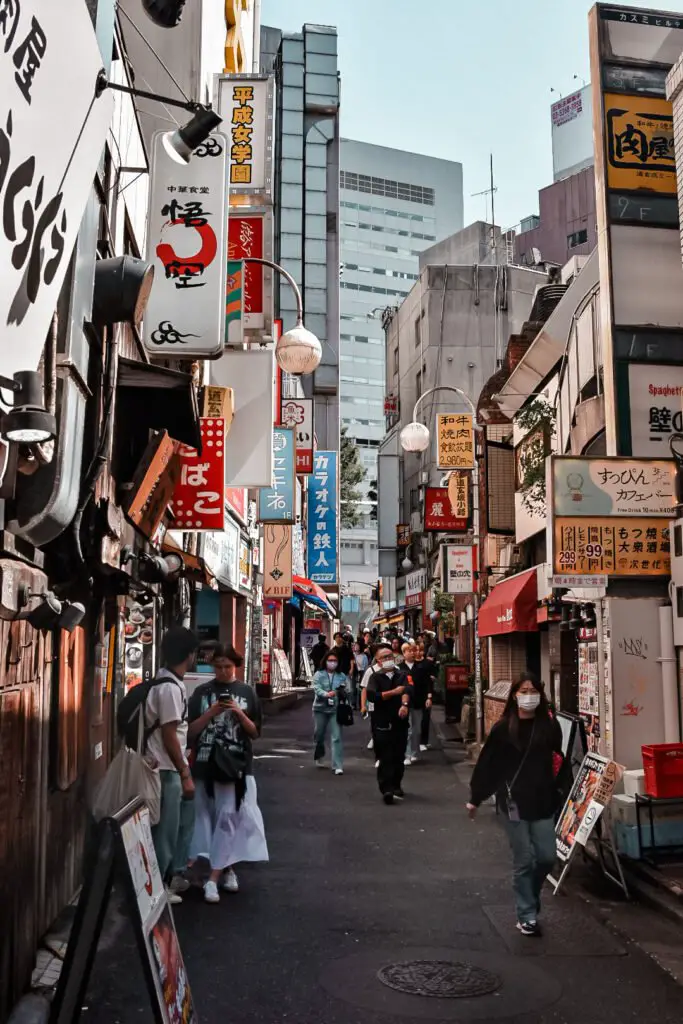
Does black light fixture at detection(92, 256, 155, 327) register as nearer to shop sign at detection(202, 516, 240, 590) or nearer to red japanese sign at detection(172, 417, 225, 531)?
red japanese sign at detection(172, 417, 225, 531)

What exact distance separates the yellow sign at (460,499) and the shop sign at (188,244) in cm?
1609

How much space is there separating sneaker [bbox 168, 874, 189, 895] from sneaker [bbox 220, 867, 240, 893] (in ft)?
1.08

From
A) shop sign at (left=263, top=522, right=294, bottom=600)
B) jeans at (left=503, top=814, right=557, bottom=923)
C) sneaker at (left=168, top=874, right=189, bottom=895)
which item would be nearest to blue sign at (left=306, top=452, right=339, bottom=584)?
shop sign at (left=263, top=522, right=294, bottom=600)

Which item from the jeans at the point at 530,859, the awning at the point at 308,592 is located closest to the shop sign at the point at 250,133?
the jeans at the point at 530,859

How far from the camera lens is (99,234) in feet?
29.1

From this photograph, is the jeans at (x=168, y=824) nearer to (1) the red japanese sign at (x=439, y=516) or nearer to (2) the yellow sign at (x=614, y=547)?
(2) the yellow sign at (x=614, y=547)

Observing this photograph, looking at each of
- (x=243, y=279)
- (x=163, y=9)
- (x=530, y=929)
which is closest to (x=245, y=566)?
(x=243, y=279)

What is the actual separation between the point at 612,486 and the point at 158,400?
519cm

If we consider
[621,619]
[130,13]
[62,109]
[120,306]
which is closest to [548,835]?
[621,619]

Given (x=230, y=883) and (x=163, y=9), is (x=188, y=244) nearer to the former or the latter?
(x=163, y=9)

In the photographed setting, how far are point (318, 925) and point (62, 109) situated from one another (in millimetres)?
5875

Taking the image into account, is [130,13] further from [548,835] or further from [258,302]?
[548,835]

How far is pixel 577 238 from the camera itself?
50562 millimetres

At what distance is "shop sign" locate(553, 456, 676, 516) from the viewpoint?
11.1m
